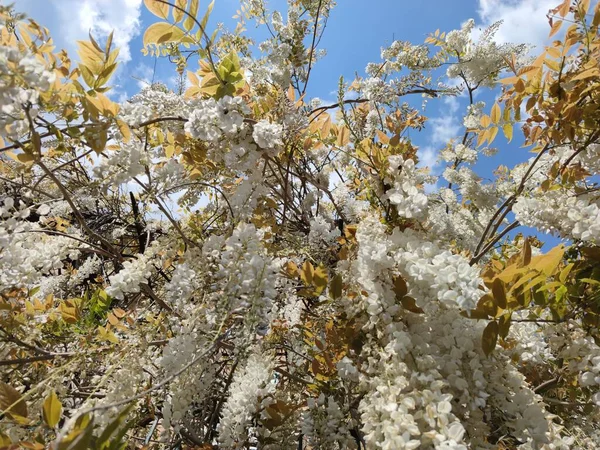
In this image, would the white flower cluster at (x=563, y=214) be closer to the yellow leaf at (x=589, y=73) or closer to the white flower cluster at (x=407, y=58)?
the yellow leaf at (x=589, y=73)

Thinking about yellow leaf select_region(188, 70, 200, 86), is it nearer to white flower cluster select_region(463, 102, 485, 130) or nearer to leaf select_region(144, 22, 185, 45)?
leaf select_region(144, 22, 185, 45)

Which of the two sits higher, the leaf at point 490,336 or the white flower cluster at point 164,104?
the white flower cluster at point 164,104

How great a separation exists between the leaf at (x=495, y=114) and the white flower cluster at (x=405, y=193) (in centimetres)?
53

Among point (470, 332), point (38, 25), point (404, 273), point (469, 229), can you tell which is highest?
point (469, 229)

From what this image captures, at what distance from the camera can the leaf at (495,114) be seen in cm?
139

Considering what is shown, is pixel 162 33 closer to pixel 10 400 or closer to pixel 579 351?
pixel 10 400

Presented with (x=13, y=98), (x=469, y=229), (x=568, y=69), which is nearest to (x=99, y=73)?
(x=13, y=98)

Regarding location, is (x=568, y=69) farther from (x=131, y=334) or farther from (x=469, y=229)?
(x=469, y=229)

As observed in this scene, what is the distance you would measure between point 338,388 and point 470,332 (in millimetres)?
520

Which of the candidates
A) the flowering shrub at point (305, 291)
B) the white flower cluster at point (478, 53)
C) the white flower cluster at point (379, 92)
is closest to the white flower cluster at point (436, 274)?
the flowering shrub at point (305, 291)

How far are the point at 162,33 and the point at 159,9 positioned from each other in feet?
0.21

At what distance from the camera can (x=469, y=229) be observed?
113 inches

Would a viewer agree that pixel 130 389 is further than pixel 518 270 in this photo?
Yes

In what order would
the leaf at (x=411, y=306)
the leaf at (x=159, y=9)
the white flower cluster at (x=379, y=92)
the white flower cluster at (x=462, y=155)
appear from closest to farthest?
the leaf at (x=411, y=306)
the leaf at (x=159, y=9)
the white flower cluster at (x=379, y=92)
the white flower cluster at (x=462, y=155)
